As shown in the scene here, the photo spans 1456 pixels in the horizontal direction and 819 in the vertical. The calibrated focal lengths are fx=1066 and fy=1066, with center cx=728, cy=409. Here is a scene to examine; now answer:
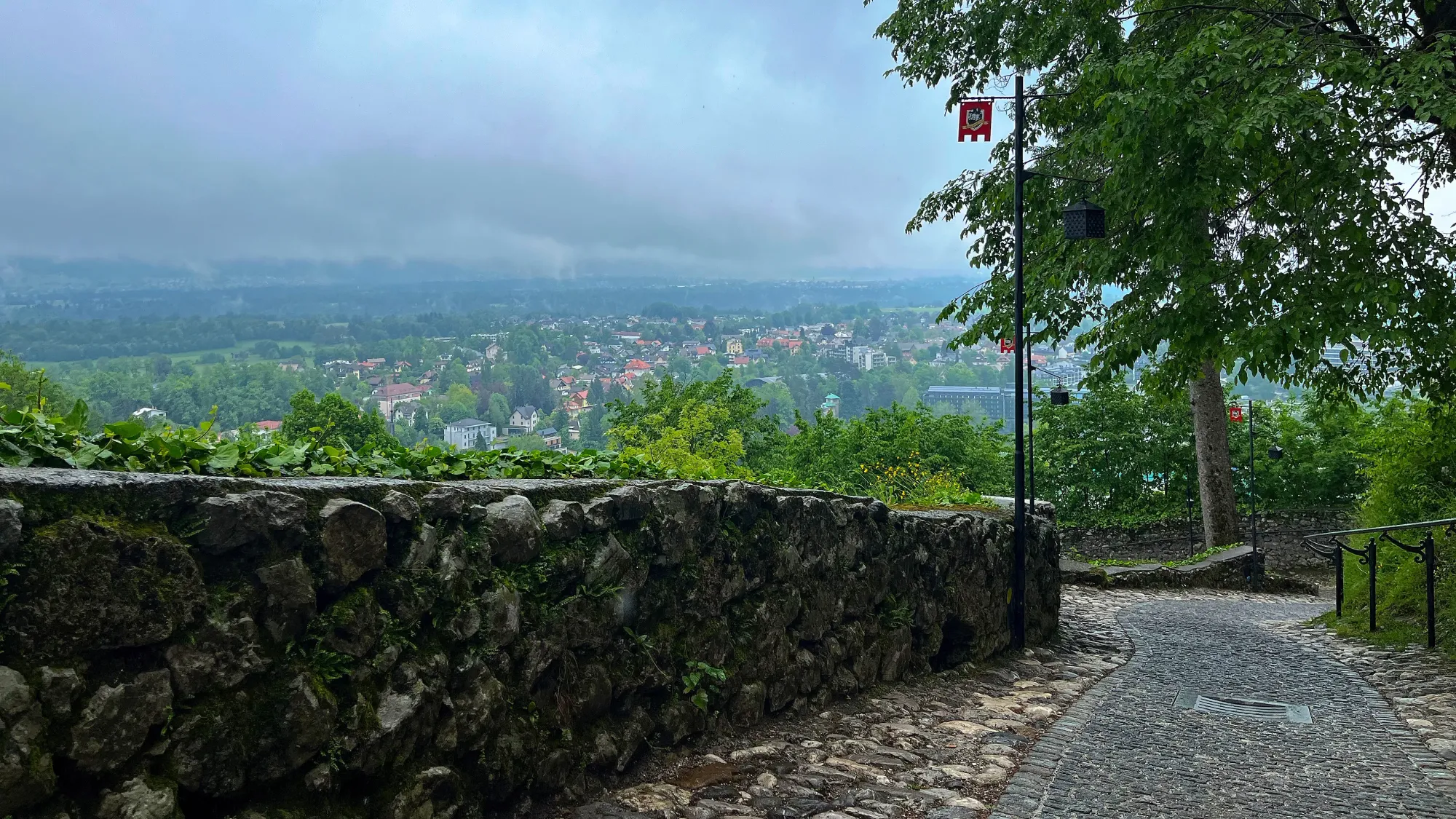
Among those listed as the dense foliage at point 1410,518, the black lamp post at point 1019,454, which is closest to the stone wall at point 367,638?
the black lamp post at point 1019,454

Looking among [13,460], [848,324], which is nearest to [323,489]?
[13,460]

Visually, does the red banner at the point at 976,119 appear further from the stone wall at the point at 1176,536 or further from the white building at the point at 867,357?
the white building at the point at 867,357

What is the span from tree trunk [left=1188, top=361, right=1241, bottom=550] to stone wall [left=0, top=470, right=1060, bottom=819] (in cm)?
1553

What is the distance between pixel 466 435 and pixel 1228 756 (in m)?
5.87

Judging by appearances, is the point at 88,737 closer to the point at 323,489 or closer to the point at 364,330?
the point at 323,489

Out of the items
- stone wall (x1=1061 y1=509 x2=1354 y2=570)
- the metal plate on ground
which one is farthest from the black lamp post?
stone wall (x1=1061 y1=509 x2=1354 y2=570)

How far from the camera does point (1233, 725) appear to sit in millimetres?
6840

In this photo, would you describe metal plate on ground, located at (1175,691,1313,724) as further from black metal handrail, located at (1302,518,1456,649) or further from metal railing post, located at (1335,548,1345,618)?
metal railing post, located at (1335,548,1345,618)

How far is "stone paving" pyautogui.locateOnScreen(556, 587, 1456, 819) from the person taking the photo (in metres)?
4.85

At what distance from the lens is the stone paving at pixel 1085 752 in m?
4.85

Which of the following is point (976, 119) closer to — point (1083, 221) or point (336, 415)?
point (1083, 221)

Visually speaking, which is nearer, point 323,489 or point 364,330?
point 323,489

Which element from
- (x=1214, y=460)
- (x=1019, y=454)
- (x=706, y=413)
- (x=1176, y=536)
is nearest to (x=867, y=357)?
(x=706, y=413)

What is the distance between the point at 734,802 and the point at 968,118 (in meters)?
7.11
